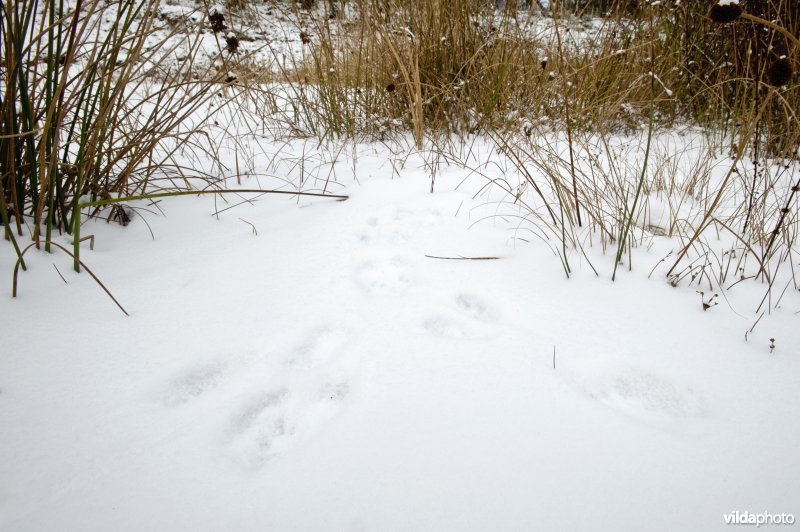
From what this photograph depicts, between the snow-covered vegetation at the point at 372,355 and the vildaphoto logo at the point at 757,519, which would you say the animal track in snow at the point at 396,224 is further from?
the vildaphoto logo at the point at 757,519

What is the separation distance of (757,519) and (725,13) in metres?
0.76

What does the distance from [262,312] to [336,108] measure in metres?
1.41

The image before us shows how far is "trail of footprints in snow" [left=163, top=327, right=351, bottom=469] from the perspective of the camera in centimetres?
62

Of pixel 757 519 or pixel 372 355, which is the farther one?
pixel 372 355

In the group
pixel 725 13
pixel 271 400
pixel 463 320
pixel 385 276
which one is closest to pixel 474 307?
pixel 463 320

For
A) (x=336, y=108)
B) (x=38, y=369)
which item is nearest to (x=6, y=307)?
(x=38, y=369)

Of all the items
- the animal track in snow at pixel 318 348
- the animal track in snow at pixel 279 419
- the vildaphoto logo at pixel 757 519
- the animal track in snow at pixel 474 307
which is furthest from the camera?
the animal track in snow at pixel 474 307

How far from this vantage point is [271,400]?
69 centimetres

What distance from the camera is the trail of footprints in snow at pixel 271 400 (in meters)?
0.62

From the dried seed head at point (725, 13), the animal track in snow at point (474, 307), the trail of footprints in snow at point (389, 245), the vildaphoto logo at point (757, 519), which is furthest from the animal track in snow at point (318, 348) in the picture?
the dried seed head at point (725, 13)

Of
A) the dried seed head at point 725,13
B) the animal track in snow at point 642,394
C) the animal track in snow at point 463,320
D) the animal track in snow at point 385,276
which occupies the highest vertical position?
the dried seed head at point 725,13

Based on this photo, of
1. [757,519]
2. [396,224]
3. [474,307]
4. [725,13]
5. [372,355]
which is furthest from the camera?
[396,224]

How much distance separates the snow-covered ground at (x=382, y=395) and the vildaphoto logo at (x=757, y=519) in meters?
0.01

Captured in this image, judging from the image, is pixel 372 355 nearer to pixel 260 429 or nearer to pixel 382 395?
pixel 382 395
